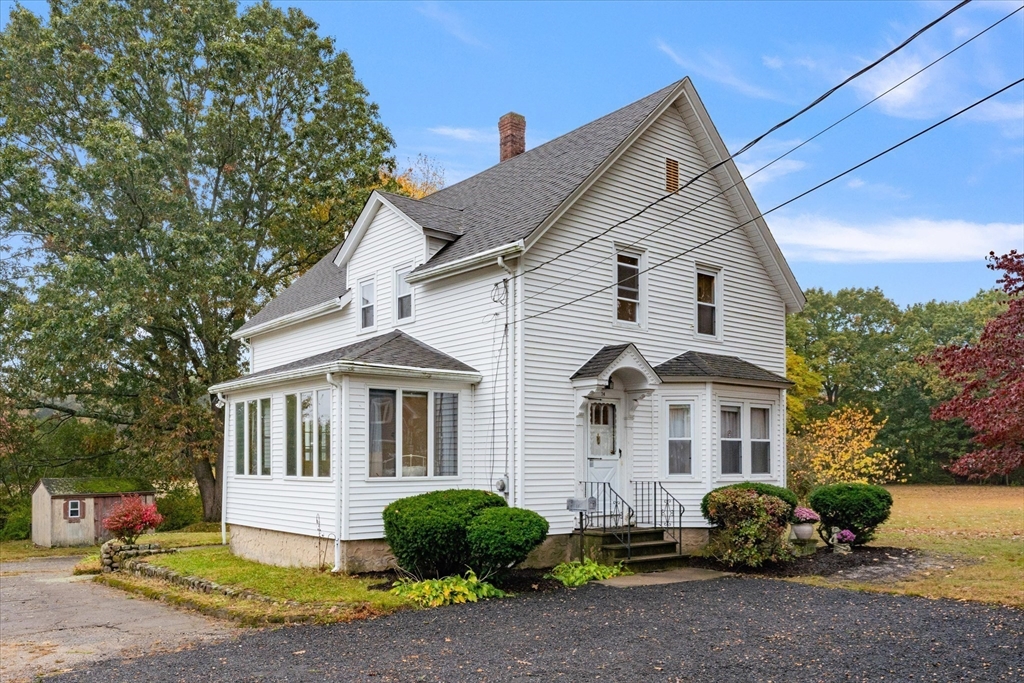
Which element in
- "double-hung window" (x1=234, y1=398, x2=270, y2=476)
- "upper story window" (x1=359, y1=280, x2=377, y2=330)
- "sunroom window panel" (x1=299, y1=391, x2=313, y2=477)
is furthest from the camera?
"upper story window" (x1=359, y1=280, x2=377, y2=330)

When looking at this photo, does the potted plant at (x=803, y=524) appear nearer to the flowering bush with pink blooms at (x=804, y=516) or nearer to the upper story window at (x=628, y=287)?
the flowering bush with pink blooms at (x=804, y=516)

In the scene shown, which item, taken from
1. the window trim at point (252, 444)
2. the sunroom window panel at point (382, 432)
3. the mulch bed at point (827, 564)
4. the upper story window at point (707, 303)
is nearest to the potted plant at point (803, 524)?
the mulch bed at point (827, 564)

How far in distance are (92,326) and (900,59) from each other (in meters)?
21.3

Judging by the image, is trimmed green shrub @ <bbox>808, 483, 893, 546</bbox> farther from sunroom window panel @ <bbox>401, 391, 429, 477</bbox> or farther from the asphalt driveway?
sunroom window panel @ <bbox>401, 391, 429, 477</bbox>

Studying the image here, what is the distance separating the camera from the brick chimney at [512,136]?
2202 cm

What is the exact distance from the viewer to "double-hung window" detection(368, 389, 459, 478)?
1409cm

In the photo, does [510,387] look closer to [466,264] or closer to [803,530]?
[466,264]

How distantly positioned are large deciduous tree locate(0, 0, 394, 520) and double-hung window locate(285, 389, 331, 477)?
1058 cm

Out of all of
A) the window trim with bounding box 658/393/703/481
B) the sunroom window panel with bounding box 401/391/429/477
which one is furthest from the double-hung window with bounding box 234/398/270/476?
the window trim with bounding box 658/393/703/481

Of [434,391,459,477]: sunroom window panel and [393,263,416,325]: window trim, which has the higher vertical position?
[393,263,416,325]: window trim

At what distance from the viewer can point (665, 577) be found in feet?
46.1

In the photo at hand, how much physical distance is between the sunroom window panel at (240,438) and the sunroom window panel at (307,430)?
2.83 meters

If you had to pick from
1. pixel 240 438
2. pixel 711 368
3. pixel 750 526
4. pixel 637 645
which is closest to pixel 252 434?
pixel 240 438

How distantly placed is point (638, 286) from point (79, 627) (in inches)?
429
